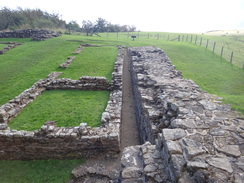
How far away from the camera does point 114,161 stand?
7074 millimetres

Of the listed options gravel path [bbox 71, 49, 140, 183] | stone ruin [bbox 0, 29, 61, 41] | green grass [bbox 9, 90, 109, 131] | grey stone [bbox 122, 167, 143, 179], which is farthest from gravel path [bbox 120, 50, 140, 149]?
stone ruin [bbox 0, 29, 61, 41]

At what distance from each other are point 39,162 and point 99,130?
8.83 feet

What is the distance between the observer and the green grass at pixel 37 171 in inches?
251

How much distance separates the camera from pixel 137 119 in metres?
9.84

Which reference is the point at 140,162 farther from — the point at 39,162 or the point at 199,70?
the point at 199,70

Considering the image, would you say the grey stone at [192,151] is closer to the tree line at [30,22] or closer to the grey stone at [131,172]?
the grey stone at [131,172]

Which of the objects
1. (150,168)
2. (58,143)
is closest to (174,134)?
(150,168)

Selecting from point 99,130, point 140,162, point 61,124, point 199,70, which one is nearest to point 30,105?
point 61,124

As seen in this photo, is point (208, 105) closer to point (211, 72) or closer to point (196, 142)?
point (196, 142)

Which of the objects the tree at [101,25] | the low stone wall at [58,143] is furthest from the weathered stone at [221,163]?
the tree at [101,25]

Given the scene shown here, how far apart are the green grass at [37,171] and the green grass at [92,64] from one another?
874 centimetres

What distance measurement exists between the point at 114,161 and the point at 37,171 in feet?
9.62

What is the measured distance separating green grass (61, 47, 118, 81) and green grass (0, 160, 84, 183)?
8737 millimetres

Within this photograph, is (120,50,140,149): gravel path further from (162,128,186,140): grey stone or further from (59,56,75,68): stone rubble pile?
(59,56,75,68): stone rubble pile
